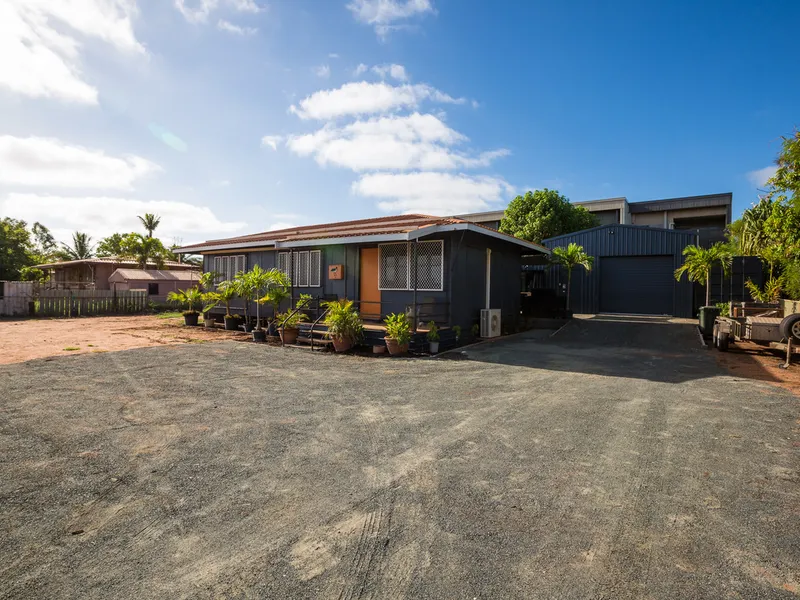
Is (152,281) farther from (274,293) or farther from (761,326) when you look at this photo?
(761,326)

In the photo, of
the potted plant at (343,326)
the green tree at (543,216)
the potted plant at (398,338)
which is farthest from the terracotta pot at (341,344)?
the green tree at (543,216)

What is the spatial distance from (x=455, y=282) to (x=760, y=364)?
658cm

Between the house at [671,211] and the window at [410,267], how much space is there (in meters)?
22.5

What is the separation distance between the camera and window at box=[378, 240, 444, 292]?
1130 cm

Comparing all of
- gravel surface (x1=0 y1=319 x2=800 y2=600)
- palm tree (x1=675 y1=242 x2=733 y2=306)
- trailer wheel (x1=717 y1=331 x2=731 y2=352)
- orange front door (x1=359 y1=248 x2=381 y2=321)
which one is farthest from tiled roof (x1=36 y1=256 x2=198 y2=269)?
trailer wheel (x1=717 y1=331 x2=731 y2=352)

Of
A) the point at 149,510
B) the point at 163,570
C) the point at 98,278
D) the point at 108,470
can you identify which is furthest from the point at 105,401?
→ the point at 98,278

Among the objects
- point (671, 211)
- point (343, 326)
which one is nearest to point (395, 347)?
point (343, 326)

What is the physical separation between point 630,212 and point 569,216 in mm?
11163

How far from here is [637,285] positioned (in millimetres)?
18875

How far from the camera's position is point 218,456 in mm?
3711

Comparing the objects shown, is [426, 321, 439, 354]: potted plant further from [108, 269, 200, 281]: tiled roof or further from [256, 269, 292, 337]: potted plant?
[108, 269, 200, 281]: tiled roof

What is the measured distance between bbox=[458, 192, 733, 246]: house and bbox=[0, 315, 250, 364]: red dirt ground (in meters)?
24.4

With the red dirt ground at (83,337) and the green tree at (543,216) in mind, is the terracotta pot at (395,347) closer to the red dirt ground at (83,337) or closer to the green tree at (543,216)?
the red dirt ground at (83,337)

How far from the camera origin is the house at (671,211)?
1300 inches
